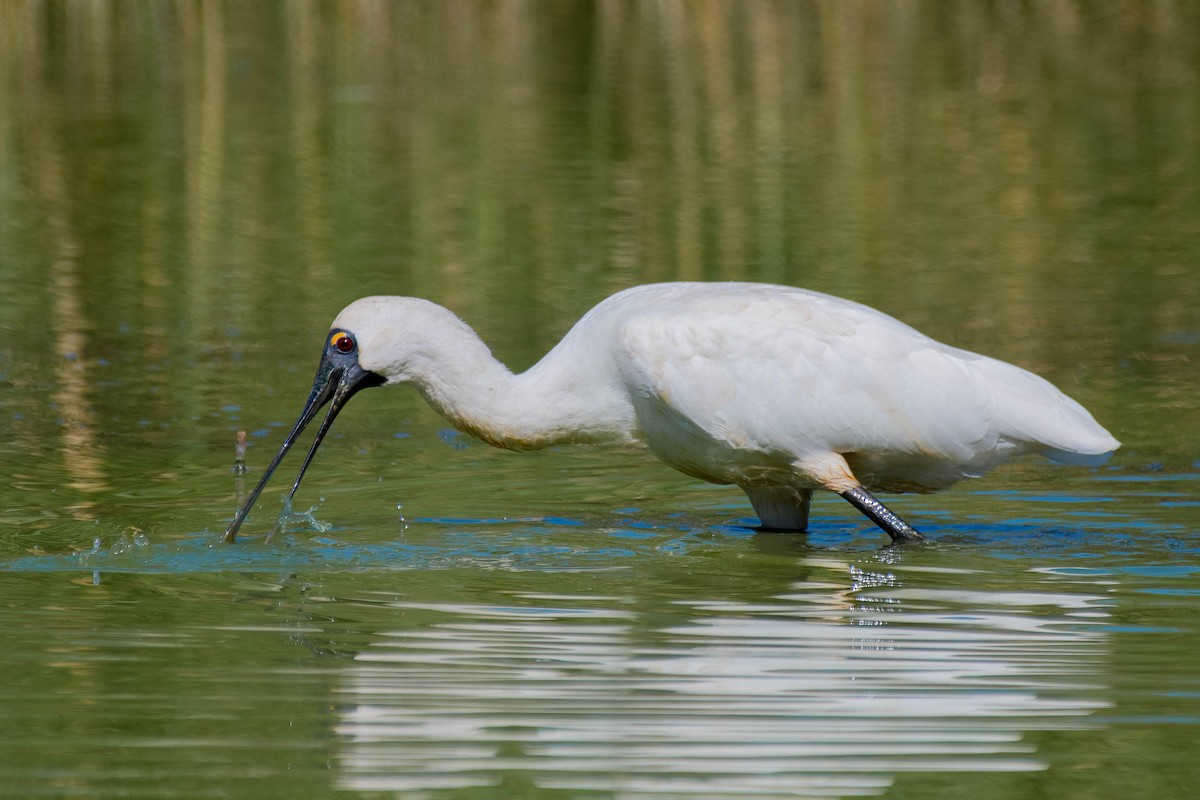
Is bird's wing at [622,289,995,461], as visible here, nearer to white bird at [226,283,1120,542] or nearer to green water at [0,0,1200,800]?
white bird at [226,283,1120,542]

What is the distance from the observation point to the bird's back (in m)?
8.74

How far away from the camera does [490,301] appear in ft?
50.3

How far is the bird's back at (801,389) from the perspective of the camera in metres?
8.74

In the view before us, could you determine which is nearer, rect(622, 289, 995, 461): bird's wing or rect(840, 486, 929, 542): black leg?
rect(622, 289, 995, 461): bird's wing

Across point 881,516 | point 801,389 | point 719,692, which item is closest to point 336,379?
point 801,389

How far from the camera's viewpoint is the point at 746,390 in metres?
8.80

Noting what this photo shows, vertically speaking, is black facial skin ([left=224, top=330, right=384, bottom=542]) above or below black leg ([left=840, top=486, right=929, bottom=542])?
above

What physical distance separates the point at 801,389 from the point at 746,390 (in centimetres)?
24

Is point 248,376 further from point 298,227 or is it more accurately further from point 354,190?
point 354,190

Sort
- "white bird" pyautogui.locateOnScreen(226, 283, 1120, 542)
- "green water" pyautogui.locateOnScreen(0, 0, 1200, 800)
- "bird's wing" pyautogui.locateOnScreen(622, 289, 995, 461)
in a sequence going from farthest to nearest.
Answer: "white bird" pyautogui.locateOnScreen(226, 283, 1120, 542) → "bird's wing" pyautogui.locateOnScreen(622, 289, 995, 461) → "green water" pyautogui.locateOnScreen(0, 0, 1200, 800)

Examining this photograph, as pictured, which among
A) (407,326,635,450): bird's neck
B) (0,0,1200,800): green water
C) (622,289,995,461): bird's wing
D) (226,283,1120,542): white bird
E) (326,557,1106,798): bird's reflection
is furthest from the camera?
(407,326,635,450): bird's neck

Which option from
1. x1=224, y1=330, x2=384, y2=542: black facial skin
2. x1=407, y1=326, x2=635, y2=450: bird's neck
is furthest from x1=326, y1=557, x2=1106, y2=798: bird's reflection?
x1=224, y1=330, x2=384, y2=542: black facial skin

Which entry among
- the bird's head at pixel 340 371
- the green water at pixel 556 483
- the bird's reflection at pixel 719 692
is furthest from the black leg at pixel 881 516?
the bird's head at pixel 340 371

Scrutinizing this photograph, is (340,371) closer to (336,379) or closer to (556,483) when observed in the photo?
(336,379)
